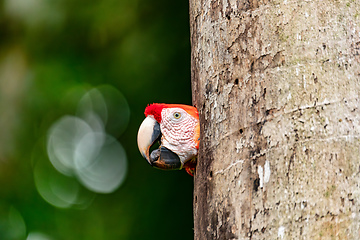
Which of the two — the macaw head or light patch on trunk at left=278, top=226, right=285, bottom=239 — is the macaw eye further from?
light patch on trunk at left=278, top=226, right=285, bottom=239

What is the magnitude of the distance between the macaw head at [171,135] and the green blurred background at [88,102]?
1.92 m

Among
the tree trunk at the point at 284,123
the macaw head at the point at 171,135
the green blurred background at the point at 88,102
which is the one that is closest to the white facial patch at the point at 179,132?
the macaw head at the point at 171,135

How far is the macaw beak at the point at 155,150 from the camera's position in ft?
5.57

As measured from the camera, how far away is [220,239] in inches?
50.1

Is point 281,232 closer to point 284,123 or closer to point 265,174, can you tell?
point 265,174

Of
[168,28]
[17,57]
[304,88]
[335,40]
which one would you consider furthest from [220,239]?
[17,57]

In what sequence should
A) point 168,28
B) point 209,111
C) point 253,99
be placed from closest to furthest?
point 253,99, point 209,111, point 168,28

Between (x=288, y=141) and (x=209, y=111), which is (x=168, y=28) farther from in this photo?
(x=288, y=141)

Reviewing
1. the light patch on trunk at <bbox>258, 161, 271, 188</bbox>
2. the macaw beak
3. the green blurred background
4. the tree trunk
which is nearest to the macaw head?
the macaw beak

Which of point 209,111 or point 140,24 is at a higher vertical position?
point 140,24

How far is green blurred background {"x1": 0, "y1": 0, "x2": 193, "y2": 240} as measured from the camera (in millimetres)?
3742

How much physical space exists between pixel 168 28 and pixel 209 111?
8.48 ft

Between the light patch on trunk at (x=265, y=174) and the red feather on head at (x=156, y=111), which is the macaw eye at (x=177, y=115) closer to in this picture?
the red feather on head at (x=156, y=111)

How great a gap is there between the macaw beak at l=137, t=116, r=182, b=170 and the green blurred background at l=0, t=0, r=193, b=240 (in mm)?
1917
